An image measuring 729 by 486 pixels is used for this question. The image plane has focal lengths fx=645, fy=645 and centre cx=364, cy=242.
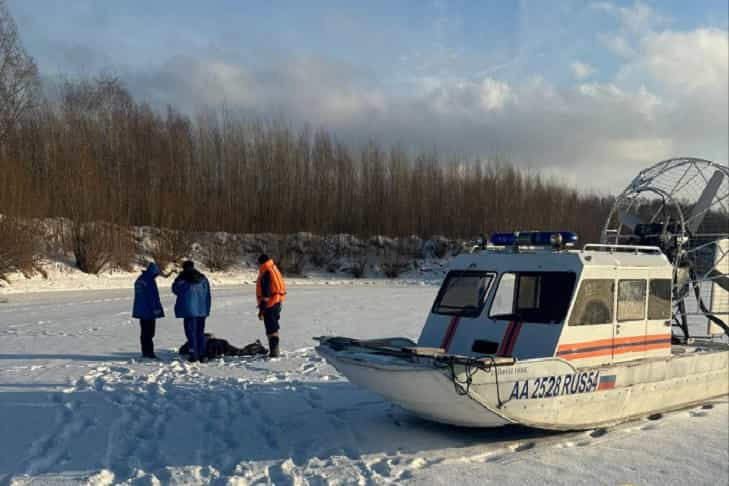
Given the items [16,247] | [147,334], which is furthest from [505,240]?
[16,247]

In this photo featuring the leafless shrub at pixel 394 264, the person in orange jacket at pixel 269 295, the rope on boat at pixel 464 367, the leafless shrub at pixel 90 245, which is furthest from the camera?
the leafless shrub at pixel 394 264

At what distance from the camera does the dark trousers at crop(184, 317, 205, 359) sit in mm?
9766

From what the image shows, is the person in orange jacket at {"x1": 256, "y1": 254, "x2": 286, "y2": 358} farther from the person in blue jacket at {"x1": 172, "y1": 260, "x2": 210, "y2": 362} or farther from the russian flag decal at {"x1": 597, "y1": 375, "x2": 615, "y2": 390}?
the russian flag decal at {"x1": 597, "y1": 375, "x2": 615, "y2": 390}

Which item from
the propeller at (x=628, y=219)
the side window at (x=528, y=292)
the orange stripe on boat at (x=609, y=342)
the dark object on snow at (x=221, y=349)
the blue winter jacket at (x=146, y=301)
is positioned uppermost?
the propeller at (x=628, y=219)

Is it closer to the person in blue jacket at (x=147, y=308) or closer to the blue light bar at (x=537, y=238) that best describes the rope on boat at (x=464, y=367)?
the blue light bar at (x=537, y=238)

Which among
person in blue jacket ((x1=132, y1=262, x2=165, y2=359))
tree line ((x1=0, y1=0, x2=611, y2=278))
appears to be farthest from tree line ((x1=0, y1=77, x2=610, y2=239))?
person in blue jacket ((x1=132, y1=262, x2=165, y2=359))

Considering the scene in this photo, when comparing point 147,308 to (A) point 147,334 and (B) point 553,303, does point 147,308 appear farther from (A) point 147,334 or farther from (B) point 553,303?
(B) point 553,303

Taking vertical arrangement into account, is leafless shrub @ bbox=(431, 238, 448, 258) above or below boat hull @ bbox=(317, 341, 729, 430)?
above

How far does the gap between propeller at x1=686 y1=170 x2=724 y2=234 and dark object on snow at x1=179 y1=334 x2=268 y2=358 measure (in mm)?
6931

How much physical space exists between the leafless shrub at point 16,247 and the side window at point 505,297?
20444mm

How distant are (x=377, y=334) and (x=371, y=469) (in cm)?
768

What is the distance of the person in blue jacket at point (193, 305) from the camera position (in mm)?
9625

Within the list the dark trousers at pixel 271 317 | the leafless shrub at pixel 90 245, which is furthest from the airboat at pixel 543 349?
the leafless shrub at pixel 90 245

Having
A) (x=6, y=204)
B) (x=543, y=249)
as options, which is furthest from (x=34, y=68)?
(x=543, y=249)
